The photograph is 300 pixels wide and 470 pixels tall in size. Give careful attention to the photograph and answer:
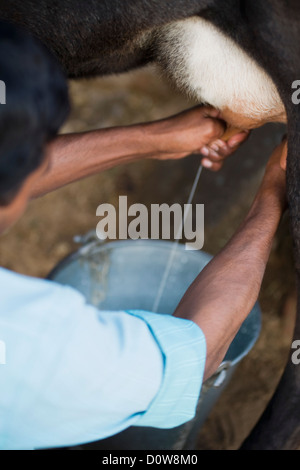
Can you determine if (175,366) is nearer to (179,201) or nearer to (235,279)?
(235,279)

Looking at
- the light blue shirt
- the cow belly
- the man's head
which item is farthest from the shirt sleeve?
the cow belly

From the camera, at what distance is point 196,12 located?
0.98 m

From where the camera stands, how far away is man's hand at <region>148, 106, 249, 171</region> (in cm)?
125

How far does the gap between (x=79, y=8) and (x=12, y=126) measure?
484 millimetres

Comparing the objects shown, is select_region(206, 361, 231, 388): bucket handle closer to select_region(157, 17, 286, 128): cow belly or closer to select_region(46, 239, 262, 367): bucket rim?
select_region(46, 239, 262, 367): bucket rim

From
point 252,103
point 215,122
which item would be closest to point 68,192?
point 215,122

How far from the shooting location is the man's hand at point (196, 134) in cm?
125

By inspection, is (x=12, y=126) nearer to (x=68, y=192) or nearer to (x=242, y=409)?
(x=242, y=409)

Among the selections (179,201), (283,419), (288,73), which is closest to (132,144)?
(288,73)

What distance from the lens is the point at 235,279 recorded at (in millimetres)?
942

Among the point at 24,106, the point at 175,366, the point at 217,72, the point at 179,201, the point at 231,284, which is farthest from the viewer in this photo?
the point at 179,201

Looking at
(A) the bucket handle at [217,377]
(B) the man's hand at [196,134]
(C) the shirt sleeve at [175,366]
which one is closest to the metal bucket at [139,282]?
(A) the bucket handle at [217,377]

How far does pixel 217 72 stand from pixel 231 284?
38 cm

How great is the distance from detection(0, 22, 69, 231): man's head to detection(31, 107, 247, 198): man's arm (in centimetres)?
61
